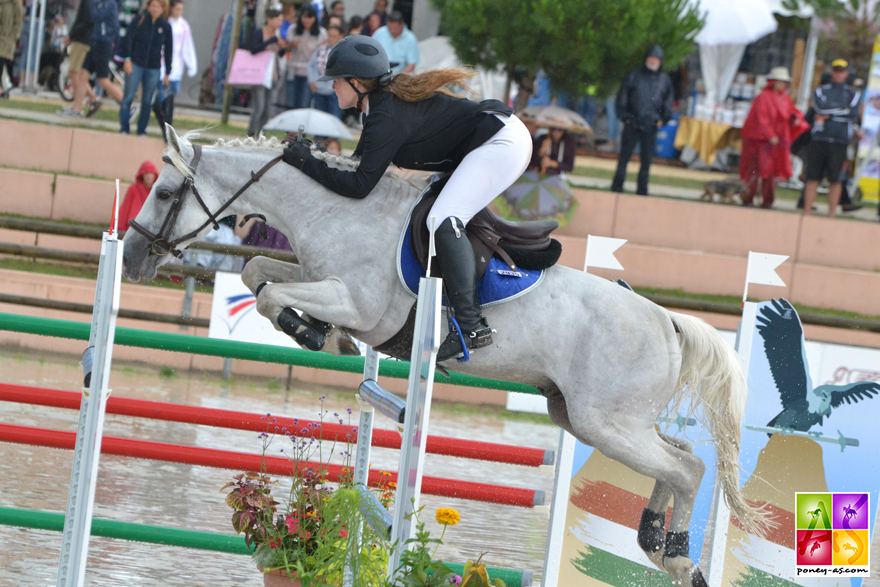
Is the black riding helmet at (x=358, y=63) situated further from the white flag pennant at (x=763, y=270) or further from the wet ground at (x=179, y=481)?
the wet ground at (x=179, y=481)

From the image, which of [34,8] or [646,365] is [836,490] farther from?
[34,8]

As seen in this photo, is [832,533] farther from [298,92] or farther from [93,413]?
[298,92]

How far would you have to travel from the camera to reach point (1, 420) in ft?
19.2

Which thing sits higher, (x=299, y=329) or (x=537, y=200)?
(x=537, y=200)

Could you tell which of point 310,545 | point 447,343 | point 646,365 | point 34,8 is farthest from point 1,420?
point 34,8

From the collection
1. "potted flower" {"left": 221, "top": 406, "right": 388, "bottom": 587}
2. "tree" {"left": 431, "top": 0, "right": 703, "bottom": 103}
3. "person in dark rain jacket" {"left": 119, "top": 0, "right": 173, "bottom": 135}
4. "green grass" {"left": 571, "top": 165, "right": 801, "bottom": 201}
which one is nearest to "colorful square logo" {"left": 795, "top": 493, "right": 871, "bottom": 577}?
"potted flower" {"left": 221, "top": 406, "right": 388, "bottom": 587}

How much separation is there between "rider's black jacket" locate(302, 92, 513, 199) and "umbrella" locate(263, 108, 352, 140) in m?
6.10

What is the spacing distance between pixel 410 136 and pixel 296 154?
1.40ft

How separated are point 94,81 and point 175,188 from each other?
1052 centimetres

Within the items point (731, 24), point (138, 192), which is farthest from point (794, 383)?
point (731, 24)

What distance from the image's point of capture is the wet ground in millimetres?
4043

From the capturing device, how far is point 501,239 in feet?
11.1

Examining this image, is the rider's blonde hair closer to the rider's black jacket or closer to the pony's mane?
the rider's black jacket

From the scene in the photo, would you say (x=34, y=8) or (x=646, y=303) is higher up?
(x=34, y=8)
